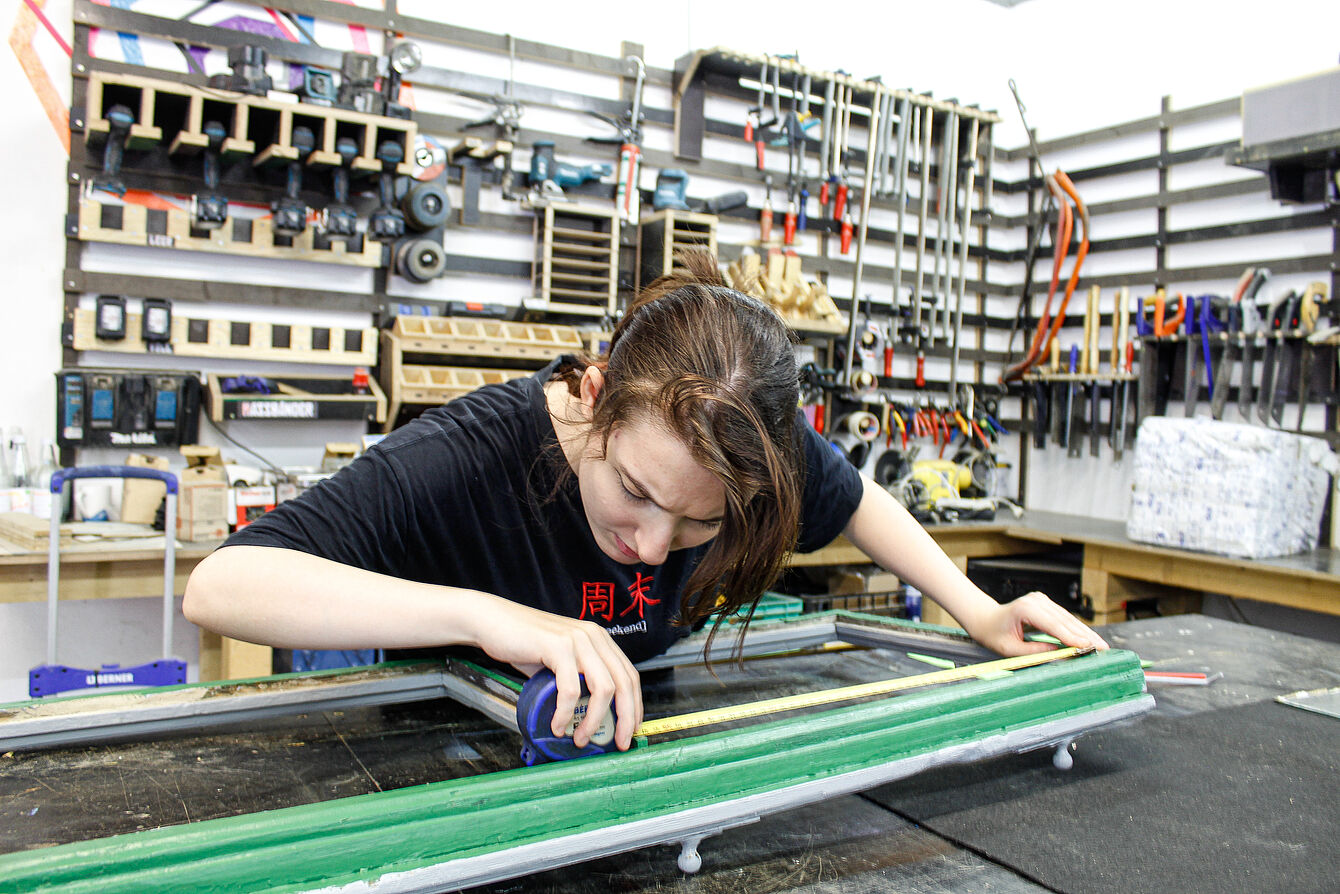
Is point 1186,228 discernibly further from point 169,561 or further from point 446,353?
point 169,561

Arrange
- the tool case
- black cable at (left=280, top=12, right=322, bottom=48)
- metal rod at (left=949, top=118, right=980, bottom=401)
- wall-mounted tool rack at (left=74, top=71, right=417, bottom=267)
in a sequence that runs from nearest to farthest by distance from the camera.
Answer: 1. the tool case
2. wall-mounted tool rack at (left=74, top=71, right=417, bottom=267)
3. black cable at (left=280, top=12, right=322, bottom=48)
4. metal rod at (left=949, top=118, right=980, bottom=401)

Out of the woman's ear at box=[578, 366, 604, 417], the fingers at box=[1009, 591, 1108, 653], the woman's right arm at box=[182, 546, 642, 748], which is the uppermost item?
the woman's ear at box=[578, 366, 604, 417]

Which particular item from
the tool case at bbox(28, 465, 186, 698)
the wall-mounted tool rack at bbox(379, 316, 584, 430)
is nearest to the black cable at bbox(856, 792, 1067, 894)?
the tool case at bbox(28, 465, 186, 698)

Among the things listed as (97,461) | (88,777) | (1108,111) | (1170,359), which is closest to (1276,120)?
(1170,359)

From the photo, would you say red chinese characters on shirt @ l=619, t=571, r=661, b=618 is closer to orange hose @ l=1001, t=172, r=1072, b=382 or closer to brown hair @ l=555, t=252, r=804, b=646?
brown hair @ l=555, t=252, r=804, b=646

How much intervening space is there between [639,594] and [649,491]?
1.27 ft

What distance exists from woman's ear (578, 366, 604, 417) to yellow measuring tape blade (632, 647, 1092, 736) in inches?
15.3

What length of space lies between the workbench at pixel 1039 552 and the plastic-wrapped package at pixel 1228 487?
70mm

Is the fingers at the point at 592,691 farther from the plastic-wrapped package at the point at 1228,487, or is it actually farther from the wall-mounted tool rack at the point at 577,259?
the plastic-wrapped package at the point at 1228,487

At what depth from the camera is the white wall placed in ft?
9.90

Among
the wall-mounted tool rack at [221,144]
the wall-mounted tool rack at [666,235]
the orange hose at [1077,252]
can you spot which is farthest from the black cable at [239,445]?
the orange hose at [1077,252]

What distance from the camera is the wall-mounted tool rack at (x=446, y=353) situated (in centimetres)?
325

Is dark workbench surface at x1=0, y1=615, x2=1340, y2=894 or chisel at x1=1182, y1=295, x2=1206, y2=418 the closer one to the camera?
dark workbench surface at x1=0, y1=615, x2=1340, y2=894

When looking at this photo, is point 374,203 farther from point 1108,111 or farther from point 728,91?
point 1108,111
